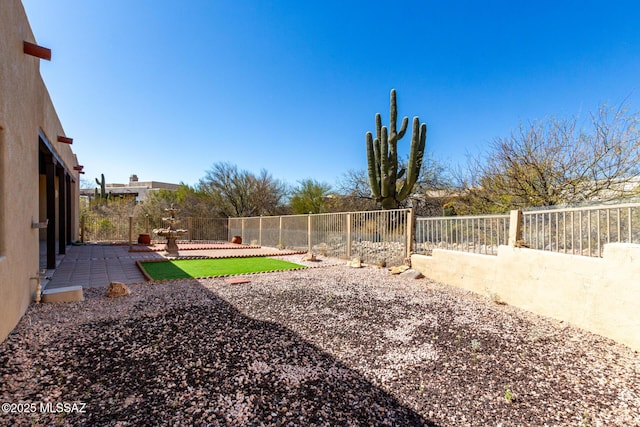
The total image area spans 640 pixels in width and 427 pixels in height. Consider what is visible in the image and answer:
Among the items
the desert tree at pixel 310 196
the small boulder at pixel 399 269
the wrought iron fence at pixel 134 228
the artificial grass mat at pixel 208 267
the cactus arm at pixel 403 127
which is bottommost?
the artificial grass mat at pixel 208 267

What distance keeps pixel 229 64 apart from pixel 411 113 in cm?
799

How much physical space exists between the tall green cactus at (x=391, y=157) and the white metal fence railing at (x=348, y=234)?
3.71 meters

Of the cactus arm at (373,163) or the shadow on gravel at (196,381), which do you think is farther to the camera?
the cactus arm at (373,163)

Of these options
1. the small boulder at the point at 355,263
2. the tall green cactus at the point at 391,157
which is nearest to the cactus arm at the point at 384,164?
the tall green cactus at the point at 391,157

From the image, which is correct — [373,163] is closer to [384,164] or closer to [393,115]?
[384,164]

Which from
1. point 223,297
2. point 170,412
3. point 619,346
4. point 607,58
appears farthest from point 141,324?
point 607,58

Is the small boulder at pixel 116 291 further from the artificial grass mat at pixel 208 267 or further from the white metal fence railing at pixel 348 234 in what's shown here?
the white metal fence railing at pixel 348 234

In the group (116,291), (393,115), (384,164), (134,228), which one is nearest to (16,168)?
(116,291)

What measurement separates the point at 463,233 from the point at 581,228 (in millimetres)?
2187

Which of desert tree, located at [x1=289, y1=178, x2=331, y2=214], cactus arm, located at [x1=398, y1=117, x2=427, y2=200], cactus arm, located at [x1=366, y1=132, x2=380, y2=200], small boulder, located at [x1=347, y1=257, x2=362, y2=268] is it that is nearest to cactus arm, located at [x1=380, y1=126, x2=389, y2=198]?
cactus arm, located at [x1=366, y1=132, x2=380, y2=200]

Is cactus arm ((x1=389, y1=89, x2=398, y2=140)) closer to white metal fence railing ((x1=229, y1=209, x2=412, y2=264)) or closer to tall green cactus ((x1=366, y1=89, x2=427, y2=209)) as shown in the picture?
tall green cactus ((x1=366, y1=89, x2=427, y2=209))

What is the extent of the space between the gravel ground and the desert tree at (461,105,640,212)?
5.36 m

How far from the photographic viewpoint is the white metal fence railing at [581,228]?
332cm

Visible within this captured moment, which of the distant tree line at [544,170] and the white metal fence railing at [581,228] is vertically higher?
the distant tree line at [544,170]
